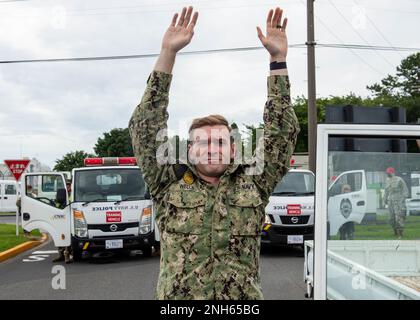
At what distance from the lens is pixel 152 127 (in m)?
2.25

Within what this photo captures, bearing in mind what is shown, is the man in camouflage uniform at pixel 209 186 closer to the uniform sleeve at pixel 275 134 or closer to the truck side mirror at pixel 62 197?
the uniform sleeve at pixel 275 134

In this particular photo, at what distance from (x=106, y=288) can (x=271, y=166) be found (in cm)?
568

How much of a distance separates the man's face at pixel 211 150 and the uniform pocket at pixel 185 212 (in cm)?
13

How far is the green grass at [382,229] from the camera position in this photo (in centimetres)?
286

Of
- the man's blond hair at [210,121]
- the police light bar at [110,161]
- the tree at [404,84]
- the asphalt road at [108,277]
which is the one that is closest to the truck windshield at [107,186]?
the police light bar at [110,161]

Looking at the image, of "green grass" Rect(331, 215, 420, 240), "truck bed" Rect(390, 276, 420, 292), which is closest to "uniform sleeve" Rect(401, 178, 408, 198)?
"green grass" Rect(331, 215, 420, 240)

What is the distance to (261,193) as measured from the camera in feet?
7.62

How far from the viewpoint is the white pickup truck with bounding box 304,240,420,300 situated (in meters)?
2.87

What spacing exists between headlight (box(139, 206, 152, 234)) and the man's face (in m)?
8.16

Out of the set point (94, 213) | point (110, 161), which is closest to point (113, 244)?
point (94, 213)

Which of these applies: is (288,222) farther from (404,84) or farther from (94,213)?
(404,84)

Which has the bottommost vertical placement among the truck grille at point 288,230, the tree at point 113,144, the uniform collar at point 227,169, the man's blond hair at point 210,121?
the truck grille at point 288,230
